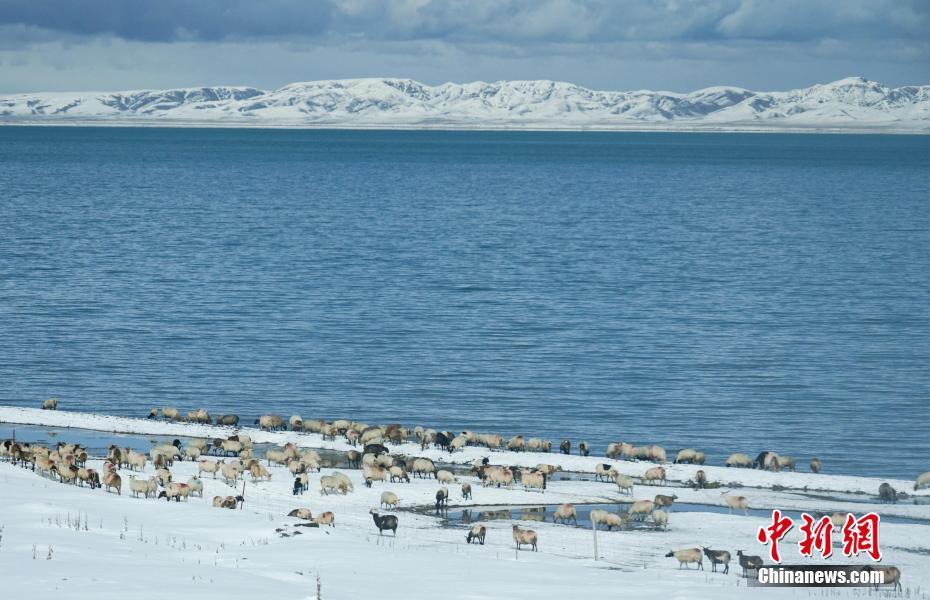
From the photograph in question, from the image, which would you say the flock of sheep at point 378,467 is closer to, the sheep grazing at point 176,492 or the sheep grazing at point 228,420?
the sheep grazing at point 176,492

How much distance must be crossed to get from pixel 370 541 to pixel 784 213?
10495cm

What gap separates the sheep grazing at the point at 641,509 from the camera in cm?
2998

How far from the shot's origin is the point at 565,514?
29.6 metres

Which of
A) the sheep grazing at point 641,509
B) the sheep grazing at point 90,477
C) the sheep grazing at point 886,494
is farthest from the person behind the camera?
the sheep grazing at point 886,494

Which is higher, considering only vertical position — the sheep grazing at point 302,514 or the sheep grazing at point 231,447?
the sheep grazing at point 231,447

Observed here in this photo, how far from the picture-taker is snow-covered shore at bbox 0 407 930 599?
21156mm

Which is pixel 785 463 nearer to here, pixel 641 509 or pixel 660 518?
pixel 641 509

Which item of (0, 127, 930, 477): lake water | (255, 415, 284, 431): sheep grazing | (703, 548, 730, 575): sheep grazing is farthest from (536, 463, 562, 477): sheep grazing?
(255, 415, 284, 431): sheep grazing

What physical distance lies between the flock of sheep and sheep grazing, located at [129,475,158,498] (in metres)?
0.02

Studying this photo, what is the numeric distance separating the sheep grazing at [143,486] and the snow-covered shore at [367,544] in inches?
36.9

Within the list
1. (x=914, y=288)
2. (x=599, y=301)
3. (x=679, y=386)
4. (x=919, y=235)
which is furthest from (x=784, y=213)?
(x=679, y=386)

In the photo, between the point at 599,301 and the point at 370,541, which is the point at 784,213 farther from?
the point at 370,541

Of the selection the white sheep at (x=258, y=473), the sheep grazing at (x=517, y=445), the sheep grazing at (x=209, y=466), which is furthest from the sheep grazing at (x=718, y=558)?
the sheep grazing at (x=209, y=466)

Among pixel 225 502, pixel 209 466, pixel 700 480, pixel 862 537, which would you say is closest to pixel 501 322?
pixel 700 480
